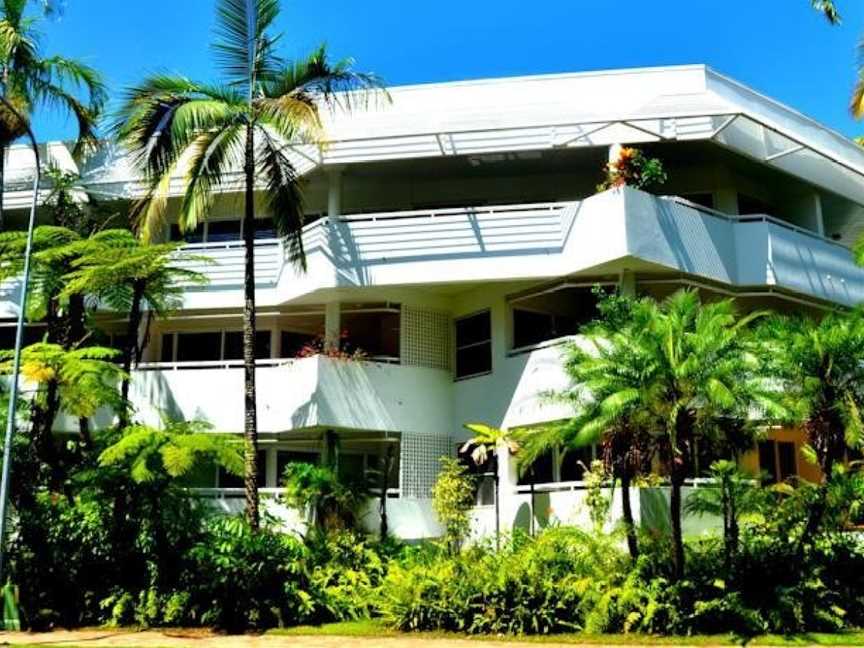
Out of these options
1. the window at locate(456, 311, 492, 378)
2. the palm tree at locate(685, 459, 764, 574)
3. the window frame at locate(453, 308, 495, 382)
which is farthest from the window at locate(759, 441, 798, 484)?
the window at locate(456, 311, 492, 378)

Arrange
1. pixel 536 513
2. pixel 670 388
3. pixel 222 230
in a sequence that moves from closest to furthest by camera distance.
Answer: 1. pixel 670 388
2. pixel 536 513
3. pixel 222 230

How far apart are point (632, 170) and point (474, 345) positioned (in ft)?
18.6

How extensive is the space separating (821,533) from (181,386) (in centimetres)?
1432

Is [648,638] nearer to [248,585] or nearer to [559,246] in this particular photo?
[248,585]

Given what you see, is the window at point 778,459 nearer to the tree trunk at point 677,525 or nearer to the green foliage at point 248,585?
the tree trunk at point 677,525

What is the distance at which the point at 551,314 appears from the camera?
22.5 m

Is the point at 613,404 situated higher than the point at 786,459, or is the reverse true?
the point at 613,404

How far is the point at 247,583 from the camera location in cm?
1611

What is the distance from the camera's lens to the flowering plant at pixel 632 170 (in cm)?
1977

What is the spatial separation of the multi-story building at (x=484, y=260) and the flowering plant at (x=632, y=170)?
1.80 feet

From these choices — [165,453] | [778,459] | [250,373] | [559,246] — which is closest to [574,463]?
[559,246]

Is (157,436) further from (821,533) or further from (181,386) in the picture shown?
(821,533)

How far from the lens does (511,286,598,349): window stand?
72.2 feet

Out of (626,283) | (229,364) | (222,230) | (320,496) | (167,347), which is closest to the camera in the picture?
(320,496)
